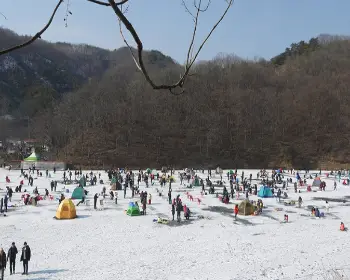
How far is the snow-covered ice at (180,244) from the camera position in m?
12.4

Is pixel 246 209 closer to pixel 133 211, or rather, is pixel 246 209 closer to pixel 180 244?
pixel 133 211

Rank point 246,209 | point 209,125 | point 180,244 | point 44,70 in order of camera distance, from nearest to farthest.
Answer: point 180,244 < point 246,209 < point 209,125 < point 44,70

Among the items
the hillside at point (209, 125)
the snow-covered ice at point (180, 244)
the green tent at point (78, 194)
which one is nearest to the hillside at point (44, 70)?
the hillside at point (209, 125)

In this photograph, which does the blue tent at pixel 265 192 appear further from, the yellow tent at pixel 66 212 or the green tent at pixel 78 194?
the yellow tent at pixel 66 212

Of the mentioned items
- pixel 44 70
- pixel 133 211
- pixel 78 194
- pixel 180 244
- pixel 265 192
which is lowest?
pixel 180 244

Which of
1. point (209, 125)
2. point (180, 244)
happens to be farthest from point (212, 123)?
point (180, 244)

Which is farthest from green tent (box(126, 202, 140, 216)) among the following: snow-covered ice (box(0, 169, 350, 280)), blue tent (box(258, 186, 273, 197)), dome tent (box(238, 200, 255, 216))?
blue tent (box(258, 186, 273, 197))

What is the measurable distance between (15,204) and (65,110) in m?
46.3

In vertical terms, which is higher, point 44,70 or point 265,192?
point 44,70

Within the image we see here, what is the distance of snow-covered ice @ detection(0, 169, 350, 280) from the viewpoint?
40.5 ft

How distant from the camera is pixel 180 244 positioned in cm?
1550

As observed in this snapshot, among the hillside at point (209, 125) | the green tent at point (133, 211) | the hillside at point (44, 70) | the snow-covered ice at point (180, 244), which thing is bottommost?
the snow-covered ice at point (180, 244)

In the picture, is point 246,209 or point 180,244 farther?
point 246,209

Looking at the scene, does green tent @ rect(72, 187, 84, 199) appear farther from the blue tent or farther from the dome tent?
the blue tent
